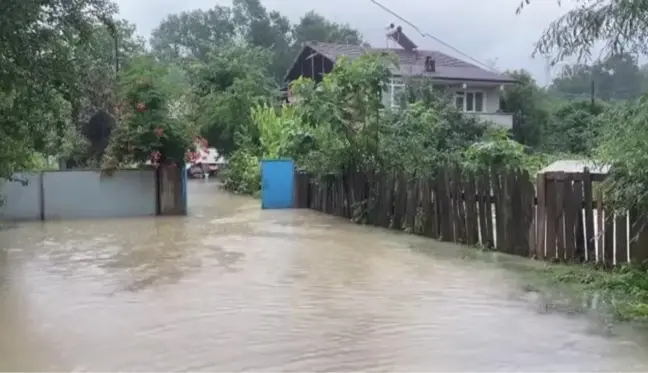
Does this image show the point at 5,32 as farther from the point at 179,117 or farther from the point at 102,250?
the point at 179,117

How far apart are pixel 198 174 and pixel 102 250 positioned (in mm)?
27190

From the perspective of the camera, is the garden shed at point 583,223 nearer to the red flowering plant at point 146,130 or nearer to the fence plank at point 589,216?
the fence plank at point 589,216

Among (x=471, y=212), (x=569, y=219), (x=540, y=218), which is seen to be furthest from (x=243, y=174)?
(x=569, y=219)

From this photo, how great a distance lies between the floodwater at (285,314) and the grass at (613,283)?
0.44 meters

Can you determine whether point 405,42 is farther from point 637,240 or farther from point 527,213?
point 637,240

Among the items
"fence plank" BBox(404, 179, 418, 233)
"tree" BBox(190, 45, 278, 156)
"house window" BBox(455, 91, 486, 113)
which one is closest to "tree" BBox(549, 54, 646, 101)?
"fence plank" BBox(404, 179, 418, 233)

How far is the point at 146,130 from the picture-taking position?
1759 centimetres

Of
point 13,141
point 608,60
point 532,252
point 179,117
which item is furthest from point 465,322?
point 179,117

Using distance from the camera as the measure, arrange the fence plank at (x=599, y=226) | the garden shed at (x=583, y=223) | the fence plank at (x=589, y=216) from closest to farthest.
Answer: the garden shed at (x=583, y=223), the fence plank at (x=599, y=226), the fence plank at (x=589, y=216)

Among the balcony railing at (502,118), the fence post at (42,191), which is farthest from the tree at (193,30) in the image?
the fence post at (42,191)

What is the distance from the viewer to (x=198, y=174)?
3881cm

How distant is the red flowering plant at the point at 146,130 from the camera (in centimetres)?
1769

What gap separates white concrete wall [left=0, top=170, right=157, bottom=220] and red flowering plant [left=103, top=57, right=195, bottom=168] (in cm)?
41

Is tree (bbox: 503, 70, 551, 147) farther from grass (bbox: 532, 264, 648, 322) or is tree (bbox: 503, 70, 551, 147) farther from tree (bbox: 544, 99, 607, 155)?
grass (bbox: 532, 264, 648, 322)
